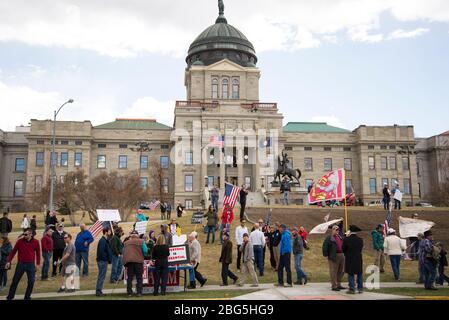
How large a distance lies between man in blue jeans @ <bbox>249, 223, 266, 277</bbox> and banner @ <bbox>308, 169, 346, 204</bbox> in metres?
5.92

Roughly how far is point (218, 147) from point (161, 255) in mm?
52426

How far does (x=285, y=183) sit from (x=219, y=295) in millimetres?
25900

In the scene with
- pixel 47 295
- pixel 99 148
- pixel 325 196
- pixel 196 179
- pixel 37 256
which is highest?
pixel 99 148

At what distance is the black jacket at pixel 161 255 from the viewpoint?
13461 millimetres

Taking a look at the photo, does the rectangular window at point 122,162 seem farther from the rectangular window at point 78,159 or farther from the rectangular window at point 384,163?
the rectangular window at point 384,163

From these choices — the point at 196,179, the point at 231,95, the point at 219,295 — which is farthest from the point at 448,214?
the point at 231,95

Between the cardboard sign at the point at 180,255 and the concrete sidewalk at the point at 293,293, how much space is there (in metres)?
1.08

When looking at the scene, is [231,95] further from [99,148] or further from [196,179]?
[99,148]

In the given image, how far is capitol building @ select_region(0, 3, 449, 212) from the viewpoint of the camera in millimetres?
68438

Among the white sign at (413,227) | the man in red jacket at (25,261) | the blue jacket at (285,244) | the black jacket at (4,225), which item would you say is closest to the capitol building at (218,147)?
the black jacket at (4,225)

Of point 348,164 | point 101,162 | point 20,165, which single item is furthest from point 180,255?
point 20,165

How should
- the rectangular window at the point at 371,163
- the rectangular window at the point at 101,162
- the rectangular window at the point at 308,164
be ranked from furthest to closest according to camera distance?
the rectangular window at the point at 308,164, the rectangular window at the point at 371,163, the rectangular window at the point at 101,162

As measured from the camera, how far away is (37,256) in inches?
531
